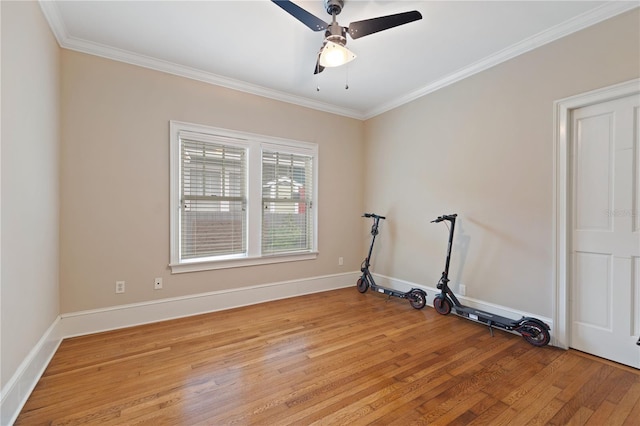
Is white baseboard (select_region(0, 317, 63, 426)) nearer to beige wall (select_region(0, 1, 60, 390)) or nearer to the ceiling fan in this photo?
beige wall (select_region(0, 1, 60, 390))

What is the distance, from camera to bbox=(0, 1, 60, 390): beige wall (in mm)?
1665

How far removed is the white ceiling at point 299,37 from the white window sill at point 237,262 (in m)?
2.30

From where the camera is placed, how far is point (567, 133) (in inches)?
102

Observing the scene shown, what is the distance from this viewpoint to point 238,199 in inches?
148

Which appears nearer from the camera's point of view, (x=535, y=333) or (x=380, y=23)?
(x=380, y=23)

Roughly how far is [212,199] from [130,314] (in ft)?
5.10

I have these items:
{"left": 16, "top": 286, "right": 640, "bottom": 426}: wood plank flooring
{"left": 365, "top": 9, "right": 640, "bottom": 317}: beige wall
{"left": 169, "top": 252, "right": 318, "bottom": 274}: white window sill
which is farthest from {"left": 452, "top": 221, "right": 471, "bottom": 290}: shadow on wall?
{"left": 169, "top": 252, "right": 318, "bottom": 274}: white window sill

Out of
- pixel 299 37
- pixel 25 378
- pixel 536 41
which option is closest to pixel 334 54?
pixel 299 37

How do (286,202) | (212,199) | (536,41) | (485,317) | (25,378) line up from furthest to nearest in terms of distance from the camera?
(286,202)
(212,199)
(485,317)
(536,41)
(25,378)

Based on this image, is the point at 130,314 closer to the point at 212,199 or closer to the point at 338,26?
the point at 212,199

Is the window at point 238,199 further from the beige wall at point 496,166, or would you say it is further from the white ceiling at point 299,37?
the beige wall at point 496,166

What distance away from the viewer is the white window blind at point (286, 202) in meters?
4.02

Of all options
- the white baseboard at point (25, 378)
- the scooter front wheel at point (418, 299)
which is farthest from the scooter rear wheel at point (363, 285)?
the white baseboard at point (25, 378)

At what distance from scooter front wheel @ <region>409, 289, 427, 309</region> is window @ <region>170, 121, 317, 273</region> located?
158 cm
